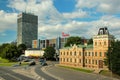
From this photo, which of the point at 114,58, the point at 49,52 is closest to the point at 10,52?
the point at 49,52

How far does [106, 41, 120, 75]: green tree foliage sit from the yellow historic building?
9.92 meters

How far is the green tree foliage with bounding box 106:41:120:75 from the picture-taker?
76.6 metres

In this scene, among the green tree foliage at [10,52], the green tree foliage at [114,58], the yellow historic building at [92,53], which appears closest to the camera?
the green tree foliage at [114,58]

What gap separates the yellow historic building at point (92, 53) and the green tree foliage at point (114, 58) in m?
9.92

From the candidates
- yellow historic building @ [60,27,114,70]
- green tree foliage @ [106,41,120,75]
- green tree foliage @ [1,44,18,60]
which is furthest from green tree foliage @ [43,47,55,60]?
green tree foliage @ [106,41,120,75]

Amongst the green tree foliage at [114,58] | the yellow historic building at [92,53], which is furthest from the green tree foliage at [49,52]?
the green tree foliage at [114,58]

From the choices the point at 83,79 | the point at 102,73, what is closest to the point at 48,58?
the point at 102,73

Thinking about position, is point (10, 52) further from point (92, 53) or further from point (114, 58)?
point (114, 58)

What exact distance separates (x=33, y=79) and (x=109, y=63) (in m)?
29.5

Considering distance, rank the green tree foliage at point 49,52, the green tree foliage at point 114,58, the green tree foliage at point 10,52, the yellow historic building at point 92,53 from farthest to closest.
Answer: the green tree foliage at point 49,52, the green tree foliage at point 10,52, the yellow historic building at point 92,53, the green tree foliage at point 114,58

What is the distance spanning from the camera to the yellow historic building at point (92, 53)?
9238 cm

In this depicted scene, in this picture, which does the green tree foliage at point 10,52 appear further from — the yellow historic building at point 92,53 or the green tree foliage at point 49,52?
the yellow historic building at point 92,53

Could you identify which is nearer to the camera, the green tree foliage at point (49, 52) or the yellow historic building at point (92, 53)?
the yellow historic building at point (92, 53)

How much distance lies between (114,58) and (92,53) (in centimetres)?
2237
